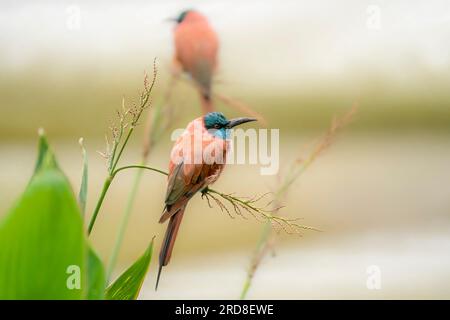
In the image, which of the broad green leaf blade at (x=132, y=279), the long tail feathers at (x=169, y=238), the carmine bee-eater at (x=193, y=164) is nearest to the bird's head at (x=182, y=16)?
the carmine bee-eater at (x=193, y=164)

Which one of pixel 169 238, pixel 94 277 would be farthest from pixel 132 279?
pixel 169 238

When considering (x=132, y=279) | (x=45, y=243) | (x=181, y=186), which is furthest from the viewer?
(x=181, y=186)

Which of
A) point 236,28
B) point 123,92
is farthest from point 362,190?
point 123,92

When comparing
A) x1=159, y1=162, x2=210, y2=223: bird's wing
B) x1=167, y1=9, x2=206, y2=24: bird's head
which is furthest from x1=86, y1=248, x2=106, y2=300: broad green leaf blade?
x1=167, y1=9, x2=206, y2=24: bird's head

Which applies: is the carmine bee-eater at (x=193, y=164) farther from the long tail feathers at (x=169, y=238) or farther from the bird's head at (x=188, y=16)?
the bird's head at (x=188, y=16)

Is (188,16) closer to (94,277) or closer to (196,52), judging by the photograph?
(196,52)

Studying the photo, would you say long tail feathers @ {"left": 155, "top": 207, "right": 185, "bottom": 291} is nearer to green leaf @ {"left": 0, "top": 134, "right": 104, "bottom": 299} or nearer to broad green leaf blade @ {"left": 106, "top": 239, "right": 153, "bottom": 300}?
broad green leaf blade @ {"left": 106, "top": 239, "right": 153, "bottom": 300}
